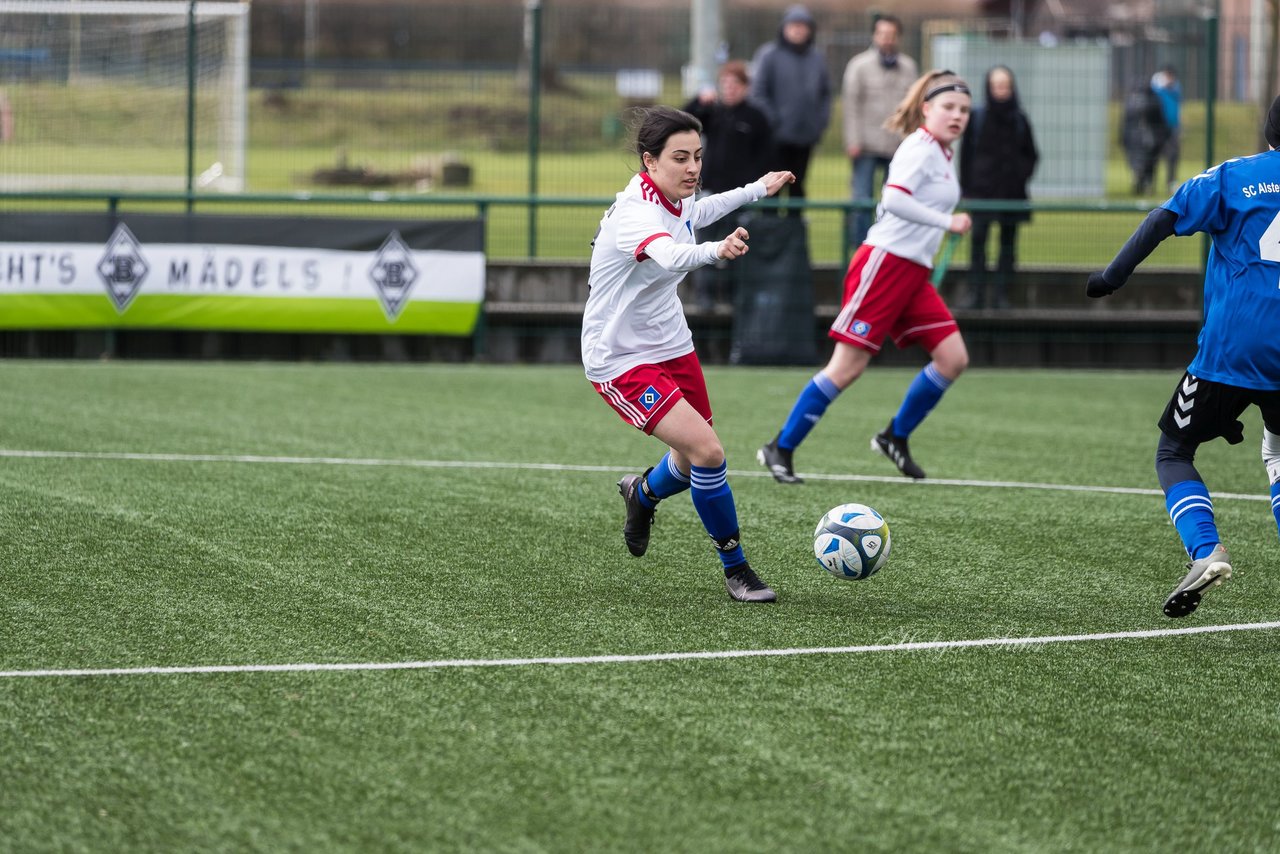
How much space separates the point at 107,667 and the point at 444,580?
59.6 inches

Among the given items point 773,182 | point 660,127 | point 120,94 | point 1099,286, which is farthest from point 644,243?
point 120,94

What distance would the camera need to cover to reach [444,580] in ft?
19.7

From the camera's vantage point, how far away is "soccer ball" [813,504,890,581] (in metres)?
5.89

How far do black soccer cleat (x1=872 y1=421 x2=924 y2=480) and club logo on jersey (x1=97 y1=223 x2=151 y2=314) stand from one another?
743cm

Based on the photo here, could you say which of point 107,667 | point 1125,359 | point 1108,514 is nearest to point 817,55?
point 1125,359

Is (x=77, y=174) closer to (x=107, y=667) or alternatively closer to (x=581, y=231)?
(x=581, y=231)

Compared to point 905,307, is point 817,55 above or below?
above

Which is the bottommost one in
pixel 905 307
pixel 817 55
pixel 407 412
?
pixel 407 412

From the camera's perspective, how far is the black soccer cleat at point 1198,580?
5031 mm

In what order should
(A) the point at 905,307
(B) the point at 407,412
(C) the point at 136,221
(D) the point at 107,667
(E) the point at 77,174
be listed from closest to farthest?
(D) the point at 107,667
(A) the point at 905,307
(B) the point at 407,412
(C) the point at 136,221
(E) the point at 77,174

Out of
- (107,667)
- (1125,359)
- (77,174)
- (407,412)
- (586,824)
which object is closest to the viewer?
(586,824)

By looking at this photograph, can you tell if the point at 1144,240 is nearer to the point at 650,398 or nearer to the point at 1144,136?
the point at 650,398

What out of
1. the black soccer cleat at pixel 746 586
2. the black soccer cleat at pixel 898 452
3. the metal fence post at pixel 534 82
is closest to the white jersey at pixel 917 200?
the black soccer cleat at pixel 898 452

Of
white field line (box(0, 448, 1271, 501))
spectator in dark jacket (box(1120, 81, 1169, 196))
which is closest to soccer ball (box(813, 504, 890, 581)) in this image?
white field line (box(0, 448, 1271, 501))
